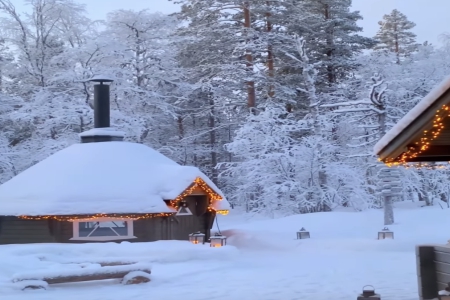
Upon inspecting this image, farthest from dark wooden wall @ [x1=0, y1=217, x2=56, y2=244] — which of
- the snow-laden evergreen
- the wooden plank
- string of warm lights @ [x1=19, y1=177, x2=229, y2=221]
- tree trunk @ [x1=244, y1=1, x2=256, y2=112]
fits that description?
tree trunk @ [x1=244, y1=1, x2=256, y2=112]

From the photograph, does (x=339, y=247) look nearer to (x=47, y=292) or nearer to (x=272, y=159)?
(x=272, y=159)

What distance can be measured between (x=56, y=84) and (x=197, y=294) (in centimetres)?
2226

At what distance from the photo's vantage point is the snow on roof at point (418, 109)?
6.27m

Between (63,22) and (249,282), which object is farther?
(63,22)

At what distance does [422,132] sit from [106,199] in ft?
43.2

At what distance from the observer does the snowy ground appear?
36.6 ft

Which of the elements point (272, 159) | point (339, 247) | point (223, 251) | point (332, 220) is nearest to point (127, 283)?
point (223, 251)

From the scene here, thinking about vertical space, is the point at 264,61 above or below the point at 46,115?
above

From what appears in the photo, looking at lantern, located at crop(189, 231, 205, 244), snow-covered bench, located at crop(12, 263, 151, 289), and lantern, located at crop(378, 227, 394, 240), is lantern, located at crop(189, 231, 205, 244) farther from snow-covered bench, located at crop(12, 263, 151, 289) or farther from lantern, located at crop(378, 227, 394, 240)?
snow-covered bench, located at crop(12, 263, 151, 289)

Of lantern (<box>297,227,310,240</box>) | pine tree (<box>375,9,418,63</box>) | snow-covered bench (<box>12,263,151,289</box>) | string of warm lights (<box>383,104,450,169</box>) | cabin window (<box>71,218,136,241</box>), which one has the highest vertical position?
pine tree (<box>375,9,418,63</box>)

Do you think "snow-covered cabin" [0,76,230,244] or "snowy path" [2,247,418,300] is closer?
"snowy path" [2,247,418,300]

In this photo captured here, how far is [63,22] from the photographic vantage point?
3266 cm

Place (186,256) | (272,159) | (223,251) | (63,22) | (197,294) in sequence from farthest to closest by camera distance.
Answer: (63,22) → (272,159) → (223,251) → (186,256) → (197,294)

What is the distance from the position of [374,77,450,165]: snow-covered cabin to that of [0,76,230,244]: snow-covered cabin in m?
11.7
